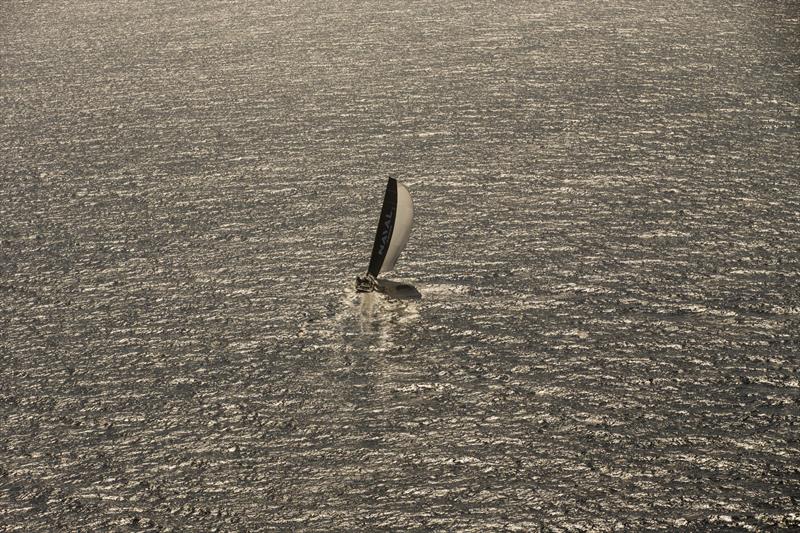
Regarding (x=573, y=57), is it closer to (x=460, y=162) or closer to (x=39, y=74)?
(x=460, y=162)

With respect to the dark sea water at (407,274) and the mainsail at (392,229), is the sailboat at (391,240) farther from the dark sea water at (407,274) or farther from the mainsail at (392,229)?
the dark sea water at (407,274)

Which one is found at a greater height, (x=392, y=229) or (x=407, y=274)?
(x=392, y=229)

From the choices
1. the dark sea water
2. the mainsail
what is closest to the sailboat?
the mainsail

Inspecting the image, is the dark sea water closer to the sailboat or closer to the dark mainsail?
the sailboat

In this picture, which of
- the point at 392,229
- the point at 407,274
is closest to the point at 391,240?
the point at 392,229

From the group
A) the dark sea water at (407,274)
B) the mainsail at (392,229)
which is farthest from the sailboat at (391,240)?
the dark sea water at (407,274)

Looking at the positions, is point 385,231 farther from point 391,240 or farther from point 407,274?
point 407,274

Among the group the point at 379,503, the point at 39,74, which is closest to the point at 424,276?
the point at 379,503

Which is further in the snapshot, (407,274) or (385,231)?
(407,274)
